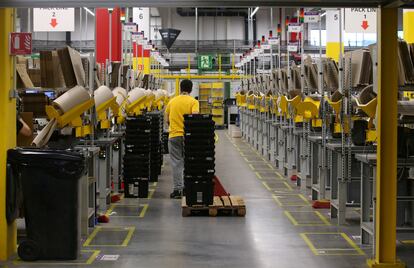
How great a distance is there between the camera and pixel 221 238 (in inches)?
287

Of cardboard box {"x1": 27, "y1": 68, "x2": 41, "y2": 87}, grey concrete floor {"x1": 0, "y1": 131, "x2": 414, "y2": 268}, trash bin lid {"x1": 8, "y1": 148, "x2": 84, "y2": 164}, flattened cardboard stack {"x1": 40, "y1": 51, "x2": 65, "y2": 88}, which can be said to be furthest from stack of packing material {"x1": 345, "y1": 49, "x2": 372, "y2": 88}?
cardboard box {"x1": 27, "y1": 68, "x2": 41, "y2": 87}

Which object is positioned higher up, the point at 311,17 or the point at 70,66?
the point at 311,17

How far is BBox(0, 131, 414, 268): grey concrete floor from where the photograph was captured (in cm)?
620

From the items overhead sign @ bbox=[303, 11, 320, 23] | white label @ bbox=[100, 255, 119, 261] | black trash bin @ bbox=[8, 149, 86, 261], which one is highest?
overhead sign @ bbox=[303, 11, 320, 23]

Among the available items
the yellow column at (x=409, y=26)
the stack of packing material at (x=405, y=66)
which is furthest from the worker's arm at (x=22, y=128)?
the yellow column at (x=409, y=26)

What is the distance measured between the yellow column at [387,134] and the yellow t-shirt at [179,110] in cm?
467

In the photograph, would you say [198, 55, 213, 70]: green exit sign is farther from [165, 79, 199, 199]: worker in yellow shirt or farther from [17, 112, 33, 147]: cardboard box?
[17, 112, 33, 147]: cardboard box

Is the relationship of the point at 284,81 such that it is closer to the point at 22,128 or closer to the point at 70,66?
the point at 70,66

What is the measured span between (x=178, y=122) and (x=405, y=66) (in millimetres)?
4297

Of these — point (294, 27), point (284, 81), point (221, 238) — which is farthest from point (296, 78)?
point (221, 238)

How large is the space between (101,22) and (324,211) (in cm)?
906

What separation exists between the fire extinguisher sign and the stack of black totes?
4376 millimetres

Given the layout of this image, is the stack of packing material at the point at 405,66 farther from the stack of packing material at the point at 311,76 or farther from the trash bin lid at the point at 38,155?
the stack of packing material at the point at 311,76

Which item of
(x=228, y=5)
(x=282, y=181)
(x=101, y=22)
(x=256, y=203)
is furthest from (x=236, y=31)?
(x=228, y=5)
